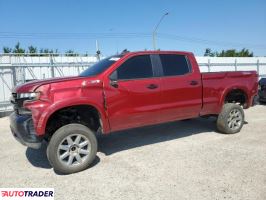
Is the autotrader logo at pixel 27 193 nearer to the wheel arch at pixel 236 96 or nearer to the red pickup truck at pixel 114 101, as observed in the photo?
the red pickup truck at pixel 114 101

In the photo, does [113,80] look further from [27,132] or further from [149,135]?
[149,135]

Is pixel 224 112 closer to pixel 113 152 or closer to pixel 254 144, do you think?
pixel 254 144

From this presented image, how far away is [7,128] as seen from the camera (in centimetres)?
829

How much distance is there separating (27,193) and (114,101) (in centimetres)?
198

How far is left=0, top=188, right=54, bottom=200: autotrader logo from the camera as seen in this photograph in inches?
147

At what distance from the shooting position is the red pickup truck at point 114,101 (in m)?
4.29

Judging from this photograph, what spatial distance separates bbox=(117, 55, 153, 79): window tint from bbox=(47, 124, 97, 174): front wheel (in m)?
1.26

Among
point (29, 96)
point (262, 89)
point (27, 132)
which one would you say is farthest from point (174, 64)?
point (262, 89)

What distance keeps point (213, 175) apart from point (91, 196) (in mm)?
1821

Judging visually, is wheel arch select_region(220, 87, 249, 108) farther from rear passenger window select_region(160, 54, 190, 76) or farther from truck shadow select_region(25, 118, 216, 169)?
rear passenger window select_region(160, 54, 190, 76)

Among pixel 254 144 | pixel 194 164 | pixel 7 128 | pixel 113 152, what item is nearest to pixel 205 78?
pixel 254 144

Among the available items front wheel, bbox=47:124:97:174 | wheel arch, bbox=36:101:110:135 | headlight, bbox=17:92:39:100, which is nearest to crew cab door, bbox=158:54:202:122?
wheel arch, bbox=36:101:110:135

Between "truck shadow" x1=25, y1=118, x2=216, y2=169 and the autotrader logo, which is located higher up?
"truck shadow" x1=25, y1=118, x2=216, y2=169

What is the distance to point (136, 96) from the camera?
5.03 metres
